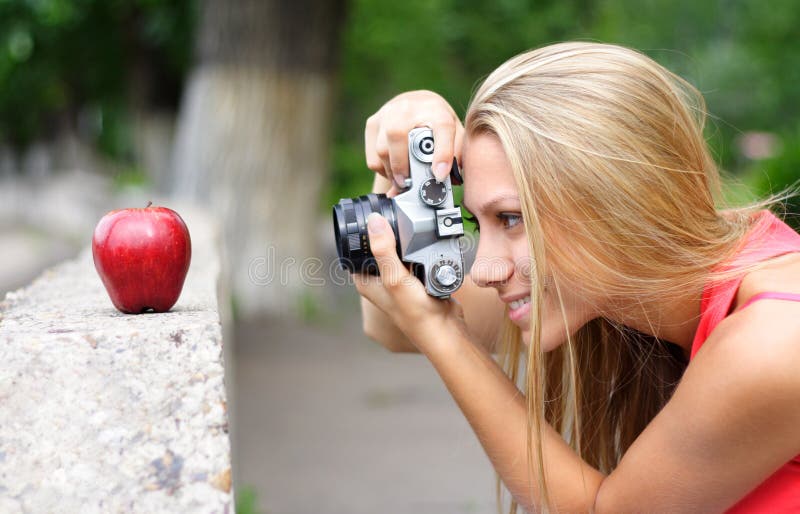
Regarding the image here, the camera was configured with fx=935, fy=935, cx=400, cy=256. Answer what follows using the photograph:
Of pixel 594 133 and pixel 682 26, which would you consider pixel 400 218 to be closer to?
pixel 594 133

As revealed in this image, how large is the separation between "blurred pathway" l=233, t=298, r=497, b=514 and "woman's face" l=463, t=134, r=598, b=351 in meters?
2.59

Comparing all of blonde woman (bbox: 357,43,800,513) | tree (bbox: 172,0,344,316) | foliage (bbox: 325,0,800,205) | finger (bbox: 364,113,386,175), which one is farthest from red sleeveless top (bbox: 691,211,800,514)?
tree (bbox: 172,0,344,316)

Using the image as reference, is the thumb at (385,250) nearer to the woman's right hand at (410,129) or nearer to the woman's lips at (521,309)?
the woman's right hand at (410,129)

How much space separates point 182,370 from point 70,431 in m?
0.18

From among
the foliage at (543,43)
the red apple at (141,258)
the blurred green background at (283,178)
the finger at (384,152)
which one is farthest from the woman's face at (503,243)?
the foliage at (543,43)

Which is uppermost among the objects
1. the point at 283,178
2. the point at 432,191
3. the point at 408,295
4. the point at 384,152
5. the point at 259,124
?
the point at 259,124

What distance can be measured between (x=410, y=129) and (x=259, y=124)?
21.3ft

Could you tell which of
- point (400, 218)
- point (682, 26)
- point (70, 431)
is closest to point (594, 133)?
point (400, 218)

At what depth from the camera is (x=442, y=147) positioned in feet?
6.76

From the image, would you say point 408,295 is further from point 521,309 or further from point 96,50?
point 96,50

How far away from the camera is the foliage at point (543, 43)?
17.4 metres

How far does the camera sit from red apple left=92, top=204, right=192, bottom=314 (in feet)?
6.18

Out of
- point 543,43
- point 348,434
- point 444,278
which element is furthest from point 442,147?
point 543,43

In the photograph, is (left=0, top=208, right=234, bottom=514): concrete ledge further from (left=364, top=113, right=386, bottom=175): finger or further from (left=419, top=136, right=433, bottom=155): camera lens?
(left=364, top=113, right=386, bottom=175): finger
